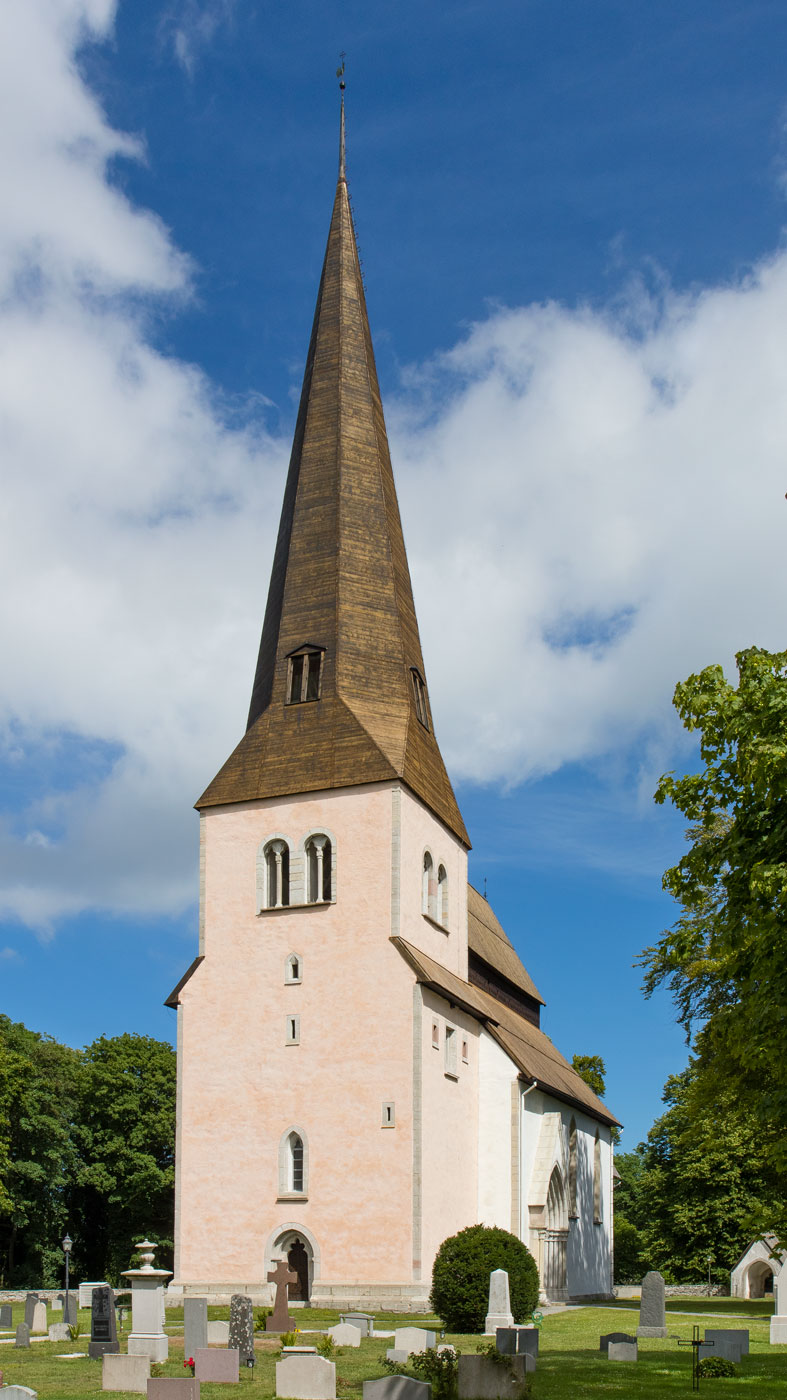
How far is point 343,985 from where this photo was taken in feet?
106

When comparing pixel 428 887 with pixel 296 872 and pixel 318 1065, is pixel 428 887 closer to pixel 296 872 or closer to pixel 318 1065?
pixel 296 872

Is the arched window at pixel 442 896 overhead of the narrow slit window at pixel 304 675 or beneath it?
beneath

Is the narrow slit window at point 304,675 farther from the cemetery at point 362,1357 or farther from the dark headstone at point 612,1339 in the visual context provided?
the dark headstone at point 612,1339

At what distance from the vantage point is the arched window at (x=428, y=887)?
35.3 m

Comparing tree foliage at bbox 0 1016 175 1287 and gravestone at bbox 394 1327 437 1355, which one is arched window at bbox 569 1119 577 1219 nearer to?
tree foliage at bbox 0 1016 175 1287

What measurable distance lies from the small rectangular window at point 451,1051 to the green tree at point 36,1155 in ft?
73.8

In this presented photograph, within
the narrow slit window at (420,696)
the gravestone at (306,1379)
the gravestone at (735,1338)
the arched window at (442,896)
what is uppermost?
the narrow slit window at (420,696)

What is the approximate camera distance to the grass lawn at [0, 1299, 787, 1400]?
640 inches


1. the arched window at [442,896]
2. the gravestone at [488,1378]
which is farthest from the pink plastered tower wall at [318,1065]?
the gravestone at [488,1378]

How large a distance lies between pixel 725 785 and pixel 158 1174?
4330cm

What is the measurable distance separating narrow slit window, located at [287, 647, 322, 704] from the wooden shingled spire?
83mm

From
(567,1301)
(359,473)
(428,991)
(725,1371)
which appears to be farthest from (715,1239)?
(725,1371)

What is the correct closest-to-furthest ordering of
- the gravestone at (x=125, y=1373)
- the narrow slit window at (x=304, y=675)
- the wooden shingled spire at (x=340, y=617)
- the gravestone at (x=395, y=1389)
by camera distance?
the gravestone at (x=395, y=1389) → the gravestone at (x=125, y=1373) → the wooden shingled spire at (x=340, y=617) → the narrow slit window at (x=304, y=675)

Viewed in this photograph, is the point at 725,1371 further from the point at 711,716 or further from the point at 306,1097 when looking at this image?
the point at 306,1097
